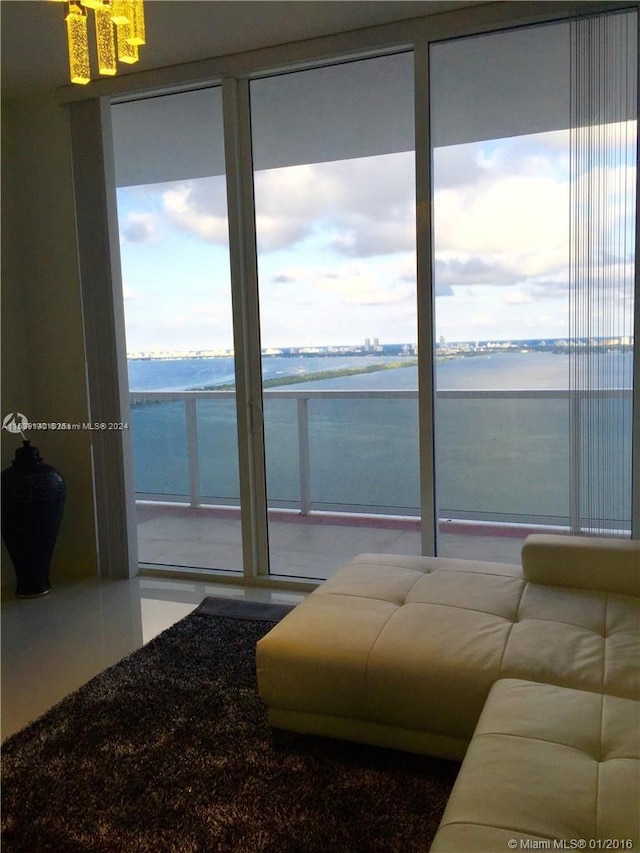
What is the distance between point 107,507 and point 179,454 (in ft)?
3.08

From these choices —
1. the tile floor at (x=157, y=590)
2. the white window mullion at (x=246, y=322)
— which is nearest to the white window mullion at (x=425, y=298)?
the tile floor at (x=157, y=590)

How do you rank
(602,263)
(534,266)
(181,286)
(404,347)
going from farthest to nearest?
(181,286), (404,347), (534,266), (602,263)

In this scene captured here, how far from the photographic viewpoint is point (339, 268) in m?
3.79

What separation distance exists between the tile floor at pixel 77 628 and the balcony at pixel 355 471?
360 millimetres

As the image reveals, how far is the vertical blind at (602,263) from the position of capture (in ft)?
9.67

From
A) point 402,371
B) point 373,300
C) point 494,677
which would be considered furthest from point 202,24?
point 494,677

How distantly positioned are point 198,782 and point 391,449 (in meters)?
2.38

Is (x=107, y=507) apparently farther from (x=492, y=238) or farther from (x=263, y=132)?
(x=492, y=238)

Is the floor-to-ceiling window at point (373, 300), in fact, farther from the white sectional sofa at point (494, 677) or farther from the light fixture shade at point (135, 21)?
the light fixture shade at point (135, 21)

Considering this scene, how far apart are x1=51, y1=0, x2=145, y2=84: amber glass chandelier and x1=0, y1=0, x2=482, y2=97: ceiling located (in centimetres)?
136

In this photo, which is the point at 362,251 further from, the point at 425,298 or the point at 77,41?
the point at 77,41

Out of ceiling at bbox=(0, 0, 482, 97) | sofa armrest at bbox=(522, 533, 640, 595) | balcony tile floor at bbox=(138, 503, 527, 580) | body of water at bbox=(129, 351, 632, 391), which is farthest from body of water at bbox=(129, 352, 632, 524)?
ceiling at bbox=(0, 0, 482, 97)

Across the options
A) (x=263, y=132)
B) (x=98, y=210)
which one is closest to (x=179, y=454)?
(x=98, y=210)

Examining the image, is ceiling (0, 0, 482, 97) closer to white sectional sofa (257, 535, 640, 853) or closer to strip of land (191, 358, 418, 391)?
strip of land (191, 358, 418, 391)
